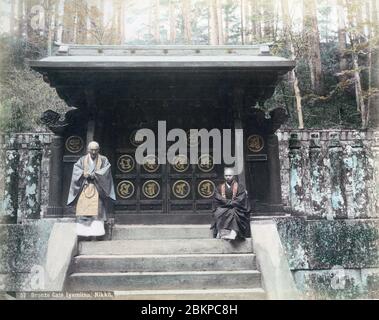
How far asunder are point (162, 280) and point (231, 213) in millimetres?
1299

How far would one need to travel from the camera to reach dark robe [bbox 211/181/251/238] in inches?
213

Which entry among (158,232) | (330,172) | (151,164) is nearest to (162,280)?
(158,232)

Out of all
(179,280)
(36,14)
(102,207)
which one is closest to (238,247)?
(179,280)

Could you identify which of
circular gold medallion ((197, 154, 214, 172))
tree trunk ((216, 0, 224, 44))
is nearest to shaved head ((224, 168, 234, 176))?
circular gold medallion ((197, 154, 214, 172))

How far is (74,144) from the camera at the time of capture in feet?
20.3

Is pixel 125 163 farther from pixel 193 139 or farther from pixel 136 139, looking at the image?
pixel 193 139

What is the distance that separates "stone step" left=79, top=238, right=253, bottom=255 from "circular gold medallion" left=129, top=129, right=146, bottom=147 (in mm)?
1638

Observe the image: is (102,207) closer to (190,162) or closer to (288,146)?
(190,162)

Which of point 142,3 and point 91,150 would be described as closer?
point 91,150

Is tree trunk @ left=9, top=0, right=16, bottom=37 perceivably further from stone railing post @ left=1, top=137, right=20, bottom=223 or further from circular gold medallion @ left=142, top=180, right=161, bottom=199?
circular gold medallion @ left=142, top=180, right=161, bottom=199

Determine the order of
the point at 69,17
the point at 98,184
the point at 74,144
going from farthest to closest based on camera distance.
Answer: the point at 69,17
the point at 74,144
the point at 98,184

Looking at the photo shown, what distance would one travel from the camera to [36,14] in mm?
8750
